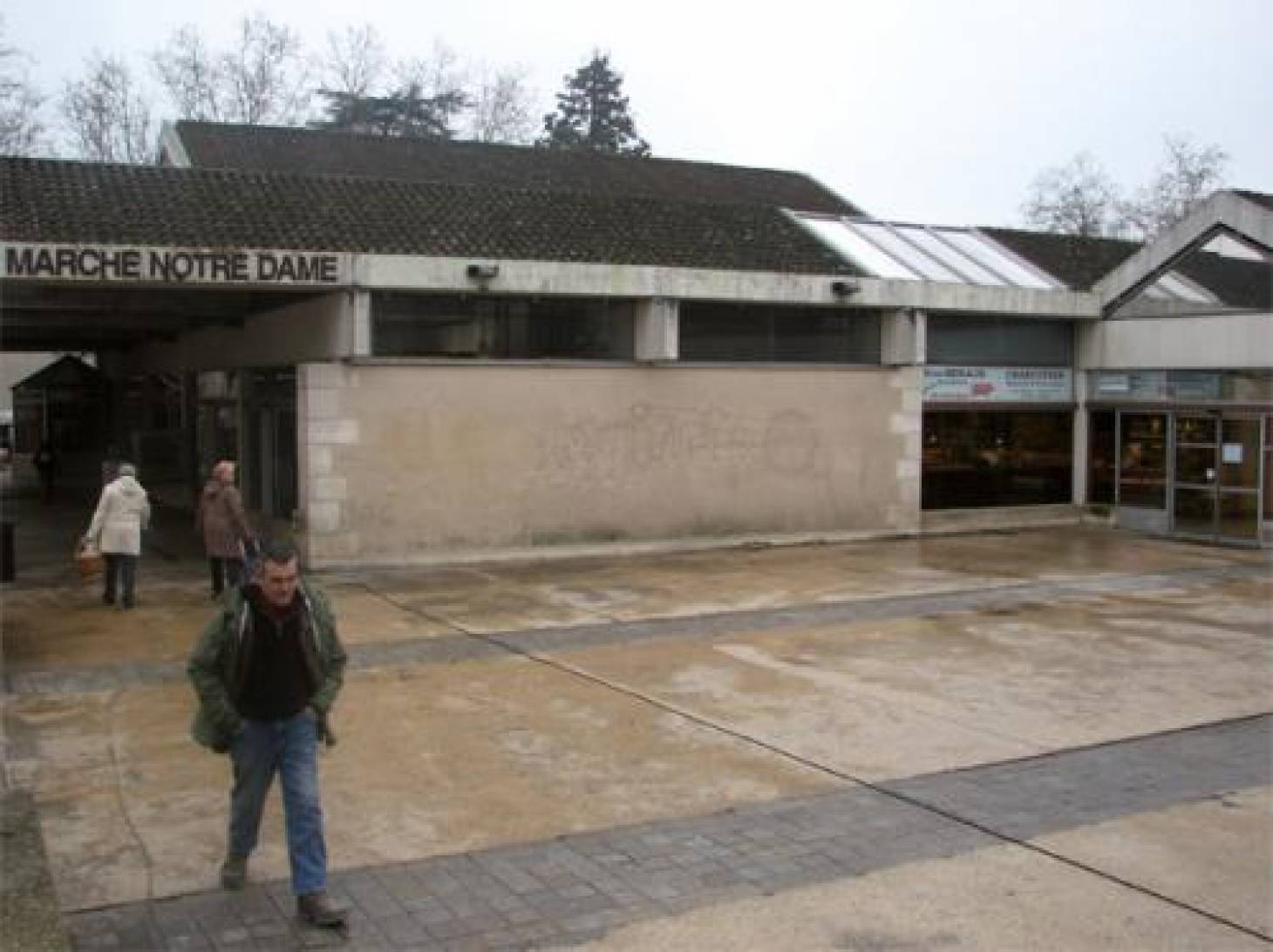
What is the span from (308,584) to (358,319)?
10.8m

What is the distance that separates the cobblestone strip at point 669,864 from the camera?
216 inches

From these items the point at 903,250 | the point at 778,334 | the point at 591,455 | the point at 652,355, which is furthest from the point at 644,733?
the point at 903,250

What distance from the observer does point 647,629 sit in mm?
12586

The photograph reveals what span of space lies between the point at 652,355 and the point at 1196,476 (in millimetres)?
9023

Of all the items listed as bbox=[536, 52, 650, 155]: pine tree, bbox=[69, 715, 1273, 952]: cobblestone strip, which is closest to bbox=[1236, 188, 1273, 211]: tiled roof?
bbox=[69, 715, 1273, 952]: cobblestone strip

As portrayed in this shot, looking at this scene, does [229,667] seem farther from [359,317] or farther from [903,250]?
[903,250]

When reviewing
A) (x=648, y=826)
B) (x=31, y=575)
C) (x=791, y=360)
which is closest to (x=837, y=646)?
(x=648, y=826)

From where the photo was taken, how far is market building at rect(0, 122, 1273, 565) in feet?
53.9

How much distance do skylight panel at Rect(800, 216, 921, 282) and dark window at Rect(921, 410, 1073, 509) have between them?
2.36 metres

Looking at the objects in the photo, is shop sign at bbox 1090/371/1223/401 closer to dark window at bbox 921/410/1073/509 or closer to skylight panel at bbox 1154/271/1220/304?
dark window at bbox 921/410/1073/509

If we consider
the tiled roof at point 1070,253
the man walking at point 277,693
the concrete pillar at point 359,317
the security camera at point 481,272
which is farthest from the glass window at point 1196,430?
the man walking at point 277,693

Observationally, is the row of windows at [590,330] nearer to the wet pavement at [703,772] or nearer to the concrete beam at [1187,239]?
the wet pavement at [703,772]

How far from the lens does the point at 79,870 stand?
20.3 feet

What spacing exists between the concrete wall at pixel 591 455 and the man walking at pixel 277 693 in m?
10.8
